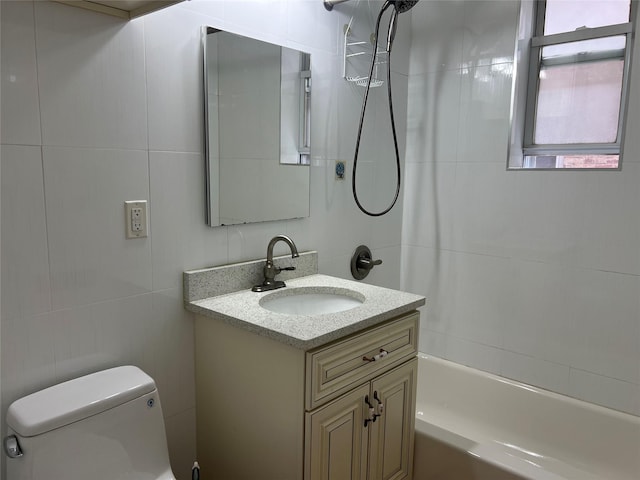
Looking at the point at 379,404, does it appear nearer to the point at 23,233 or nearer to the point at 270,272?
the point at 270,272

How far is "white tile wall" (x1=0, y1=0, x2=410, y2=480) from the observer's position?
1.22 metres

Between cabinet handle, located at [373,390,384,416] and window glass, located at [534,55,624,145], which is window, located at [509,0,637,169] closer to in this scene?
window glass, located at [534,55,624,145]

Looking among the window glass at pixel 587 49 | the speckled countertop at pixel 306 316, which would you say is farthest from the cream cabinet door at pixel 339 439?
the window glass at pixel 587 49

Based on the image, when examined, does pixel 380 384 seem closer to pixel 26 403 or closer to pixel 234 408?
pixel 234 408

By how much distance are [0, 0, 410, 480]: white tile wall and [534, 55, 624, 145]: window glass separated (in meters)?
1.14

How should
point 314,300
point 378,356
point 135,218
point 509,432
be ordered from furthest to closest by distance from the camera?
point 509,432 < point 314,300 < point 378,356 < point 135,218

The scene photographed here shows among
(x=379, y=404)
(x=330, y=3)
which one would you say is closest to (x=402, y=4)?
(x=330, y=3)

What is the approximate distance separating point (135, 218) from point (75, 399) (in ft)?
1.70

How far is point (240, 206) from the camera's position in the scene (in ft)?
5.71

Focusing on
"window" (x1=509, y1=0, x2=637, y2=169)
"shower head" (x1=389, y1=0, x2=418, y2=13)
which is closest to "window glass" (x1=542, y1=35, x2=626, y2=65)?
"window" (x1=509, y1=0, x2=637, y2=169)

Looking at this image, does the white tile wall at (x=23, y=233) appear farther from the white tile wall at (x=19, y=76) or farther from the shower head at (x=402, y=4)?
the shower head at (x=402, y=4)

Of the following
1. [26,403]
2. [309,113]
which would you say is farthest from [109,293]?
[309,113]

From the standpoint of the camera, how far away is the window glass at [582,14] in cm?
200

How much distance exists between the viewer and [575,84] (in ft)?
6.99
